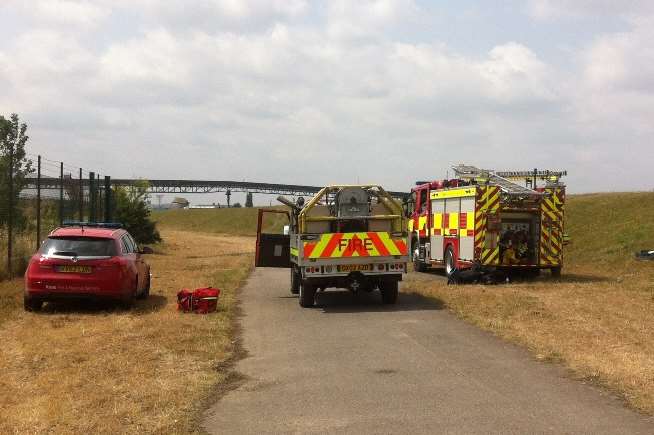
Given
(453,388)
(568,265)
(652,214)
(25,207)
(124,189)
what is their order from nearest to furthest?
(453,388), (25,207), (568,265), (652,214), (124,189)

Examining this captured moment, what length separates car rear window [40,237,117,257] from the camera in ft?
41.8

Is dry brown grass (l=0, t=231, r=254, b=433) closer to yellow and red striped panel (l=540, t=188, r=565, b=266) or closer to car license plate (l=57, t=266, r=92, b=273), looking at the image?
car license plate (l=57, t=266, r=92, b=273)

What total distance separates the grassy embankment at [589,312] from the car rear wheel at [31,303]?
23.7ft

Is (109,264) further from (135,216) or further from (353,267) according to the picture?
(135,216)

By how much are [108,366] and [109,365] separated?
0.18 feet

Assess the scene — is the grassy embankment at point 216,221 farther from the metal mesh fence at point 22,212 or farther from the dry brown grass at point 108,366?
the dry brown grass at point 108,366

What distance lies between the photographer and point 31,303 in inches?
500

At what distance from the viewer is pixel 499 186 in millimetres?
18969

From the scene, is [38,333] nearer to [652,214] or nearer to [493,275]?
[493,275]

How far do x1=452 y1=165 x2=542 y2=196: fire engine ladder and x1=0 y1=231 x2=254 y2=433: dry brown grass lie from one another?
8.55 m

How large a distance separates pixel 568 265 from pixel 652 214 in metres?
6.09

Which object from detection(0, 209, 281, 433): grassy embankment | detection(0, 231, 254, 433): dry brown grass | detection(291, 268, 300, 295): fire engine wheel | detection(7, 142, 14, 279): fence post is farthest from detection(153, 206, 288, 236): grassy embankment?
detection(0, 231, 254, 433): dry brown grass

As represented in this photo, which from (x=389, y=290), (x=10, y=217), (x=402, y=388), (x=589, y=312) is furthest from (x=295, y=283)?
(x=402, y=388)

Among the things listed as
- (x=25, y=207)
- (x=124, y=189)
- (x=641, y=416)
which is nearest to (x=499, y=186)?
(x=25, y=207)
